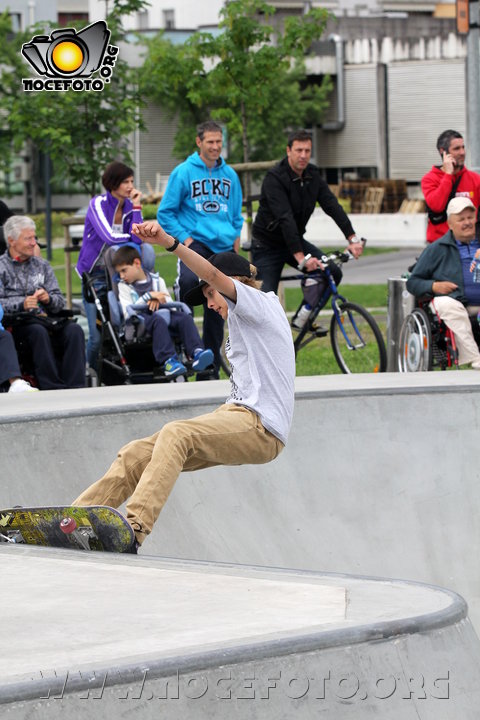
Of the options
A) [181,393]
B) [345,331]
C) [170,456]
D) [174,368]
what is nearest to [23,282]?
[174,368]

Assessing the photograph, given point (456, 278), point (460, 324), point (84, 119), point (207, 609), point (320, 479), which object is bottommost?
point (320, 479)

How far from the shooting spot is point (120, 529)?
194 inches

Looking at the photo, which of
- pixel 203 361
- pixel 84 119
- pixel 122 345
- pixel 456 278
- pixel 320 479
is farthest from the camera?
pixel 84 119

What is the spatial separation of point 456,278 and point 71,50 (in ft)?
30.6

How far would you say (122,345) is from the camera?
29.2ft

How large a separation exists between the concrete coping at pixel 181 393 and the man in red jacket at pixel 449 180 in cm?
Result: 234

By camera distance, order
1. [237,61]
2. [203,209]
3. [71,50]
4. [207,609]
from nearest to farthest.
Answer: [207,609], [203,209], [71,50], [237,61]

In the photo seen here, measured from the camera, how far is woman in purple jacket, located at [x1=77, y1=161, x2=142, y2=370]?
9.08m

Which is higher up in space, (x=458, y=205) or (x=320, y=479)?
(x=458, y=205)

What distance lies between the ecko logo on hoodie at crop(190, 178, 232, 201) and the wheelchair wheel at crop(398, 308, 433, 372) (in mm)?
1775

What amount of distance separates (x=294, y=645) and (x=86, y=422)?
3313 mm

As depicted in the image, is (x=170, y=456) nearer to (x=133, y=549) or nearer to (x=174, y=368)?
(x=133, y=549)

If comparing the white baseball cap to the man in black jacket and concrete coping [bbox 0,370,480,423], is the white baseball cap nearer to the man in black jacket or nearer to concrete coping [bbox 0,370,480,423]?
the man in black jacket

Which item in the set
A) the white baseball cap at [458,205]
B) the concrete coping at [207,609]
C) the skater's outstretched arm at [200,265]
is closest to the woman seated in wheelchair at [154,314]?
the white baseball cap at [458,205]
